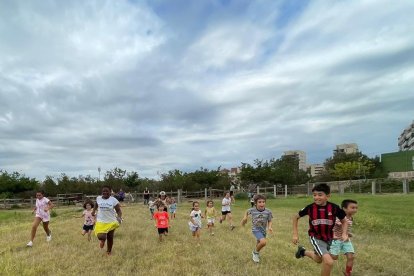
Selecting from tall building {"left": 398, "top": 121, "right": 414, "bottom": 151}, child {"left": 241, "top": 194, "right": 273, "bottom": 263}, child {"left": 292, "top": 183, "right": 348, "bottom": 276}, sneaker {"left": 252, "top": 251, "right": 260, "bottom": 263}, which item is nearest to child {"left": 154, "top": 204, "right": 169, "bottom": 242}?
child {"left": 241, "top": 194, "right": 273, "bottom": 263}

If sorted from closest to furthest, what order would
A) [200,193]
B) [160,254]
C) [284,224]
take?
[160,254] < [284,224] < [200,193]

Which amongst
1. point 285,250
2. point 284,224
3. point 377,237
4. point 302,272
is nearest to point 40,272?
point 302,272

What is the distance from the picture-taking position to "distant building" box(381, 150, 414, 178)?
3413 inches

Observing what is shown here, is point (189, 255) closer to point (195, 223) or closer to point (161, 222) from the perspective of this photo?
point (195, 223)

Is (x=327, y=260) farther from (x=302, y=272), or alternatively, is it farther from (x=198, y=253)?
(x=198, y=253)

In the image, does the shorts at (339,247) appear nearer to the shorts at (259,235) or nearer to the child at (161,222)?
the shorts at (259,235)

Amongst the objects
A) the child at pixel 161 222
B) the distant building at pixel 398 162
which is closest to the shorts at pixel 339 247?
the child at pixel 161 222

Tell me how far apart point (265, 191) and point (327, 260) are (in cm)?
4412

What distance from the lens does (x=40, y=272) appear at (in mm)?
9266

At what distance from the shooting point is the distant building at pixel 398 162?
86.7 m

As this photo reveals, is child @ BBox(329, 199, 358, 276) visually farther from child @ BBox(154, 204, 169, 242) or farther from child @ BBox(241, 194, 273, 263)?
child @ BBox(154, 204, 169, 242)

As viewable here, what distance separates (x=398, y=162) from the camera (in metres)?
89.7

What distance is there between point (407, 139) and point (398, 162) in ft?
183

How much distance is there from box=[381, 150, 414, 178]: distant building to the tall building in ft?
128
